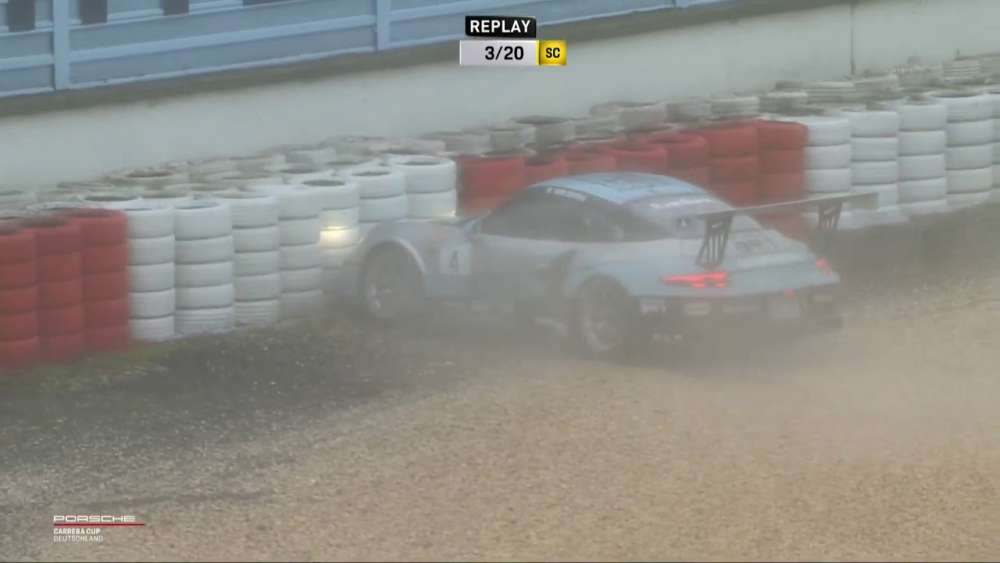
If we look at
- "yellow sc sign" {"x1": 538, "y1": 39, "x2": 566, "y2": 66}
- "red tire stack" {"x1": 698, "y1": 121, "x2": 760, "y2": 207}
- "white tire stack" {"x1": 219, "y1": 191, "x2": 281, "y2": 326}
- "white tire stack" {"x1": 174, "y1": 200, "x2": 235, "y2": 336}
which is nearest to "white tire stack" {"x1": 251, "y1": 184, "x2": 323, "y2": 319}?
"white tire stack" {"x1": 219, "y1": 191, "x2": 281, "y2": 326}

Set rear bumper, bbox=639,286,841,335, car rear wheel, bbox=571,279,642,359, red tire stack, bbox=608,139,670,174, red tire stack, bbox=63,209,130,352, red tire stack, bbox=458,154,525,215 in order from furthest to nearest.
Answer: red tire stack, bbox=608,139,670,174
red tire stack, bbox=458,154,525,215
red tire stack, bbox=63,209,130,352
car rear wheel, bbox=571,279,642,359
rear bumper, bbox=639,286,841,335

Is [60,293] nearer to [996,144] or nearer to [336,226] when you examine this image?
[336,226]

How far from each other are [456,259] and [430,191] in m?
1.21

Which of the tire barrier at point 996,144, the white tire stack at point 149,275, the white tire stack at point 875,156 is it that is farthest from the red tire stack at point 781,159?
the white tire stack at point 149,275

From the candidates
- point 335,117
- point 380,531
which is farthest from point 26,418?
point 335,117

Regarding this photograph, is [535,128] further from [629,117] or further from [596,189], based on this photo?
[596,189]

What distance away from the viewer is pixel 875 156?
52.8 ft

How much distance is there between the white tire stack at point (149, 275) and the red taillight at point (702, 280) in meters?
3.61

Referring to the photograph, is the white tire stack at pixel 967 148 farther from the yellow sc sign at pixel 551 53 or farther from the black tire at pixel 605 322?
the black tire at pixel 605 322

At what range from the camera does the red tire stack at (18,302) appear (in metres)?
11.9

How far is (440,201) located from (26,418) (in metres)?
4.23

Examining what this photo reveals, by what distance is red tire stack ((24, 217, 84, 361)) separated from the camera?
1211 centimetres

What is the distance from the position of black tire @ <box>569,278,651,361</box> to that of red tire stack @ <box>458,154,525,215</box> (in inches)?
85.5

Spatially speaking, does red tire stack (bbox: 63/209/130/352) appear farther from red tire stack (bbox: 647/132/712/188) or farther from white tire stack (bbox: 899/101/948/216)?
white tire stack (bbox: 899/101/948/216)
